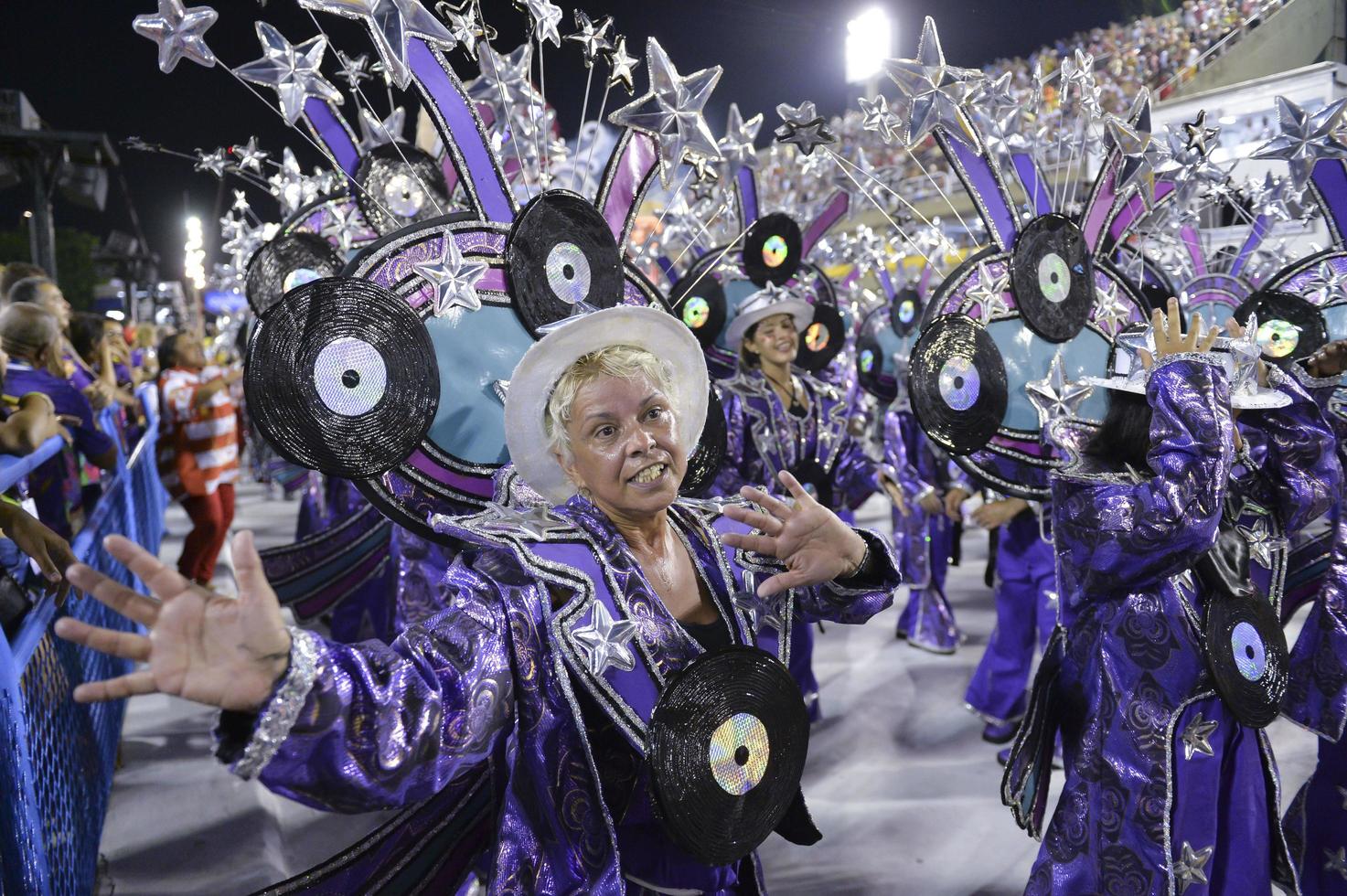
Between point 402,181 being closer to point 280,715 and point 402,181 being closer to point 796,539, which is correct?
point 796,539

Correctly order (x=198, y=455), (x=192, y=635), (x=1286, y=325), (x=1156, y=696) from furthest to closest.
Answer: (x=198, y=455) < (x=1286, y=325) < (x=1156, y=696) < (x=192, y=635)

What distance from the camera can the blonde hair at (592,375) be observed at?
1.63 meters

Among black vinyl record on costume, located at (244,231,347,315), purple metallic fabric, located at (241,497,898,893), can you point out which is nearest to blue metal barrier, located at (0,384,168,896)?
black vinyl record on costume, located at (244,231,347,315)

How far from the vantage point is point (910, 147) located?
2906 millimetres

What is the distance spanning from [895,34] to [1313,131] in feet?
76.9

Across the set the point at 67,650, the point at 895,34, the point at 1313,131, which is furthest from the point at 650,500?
the point at 895,34

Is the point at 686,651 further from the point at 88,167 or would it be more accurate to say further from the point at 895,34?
the point at 895,34

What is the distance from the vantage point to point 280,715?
1042mm

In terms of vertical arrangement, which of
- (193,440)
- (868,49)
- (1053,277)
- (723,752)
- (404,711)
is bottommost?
(723,752)

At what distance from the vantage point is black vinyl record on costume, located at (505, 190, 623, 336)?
2.16 meters

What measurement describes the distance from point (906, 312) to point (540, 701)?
5.54 meters

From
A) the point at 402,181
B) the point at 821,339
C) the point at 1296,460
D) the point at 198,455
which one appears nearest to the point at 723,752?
the point at 1296,460

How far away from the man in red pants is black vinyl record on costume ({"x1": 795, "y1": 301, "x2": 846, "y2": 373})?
3566mm

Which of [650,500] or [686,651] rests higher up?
[650,500]
